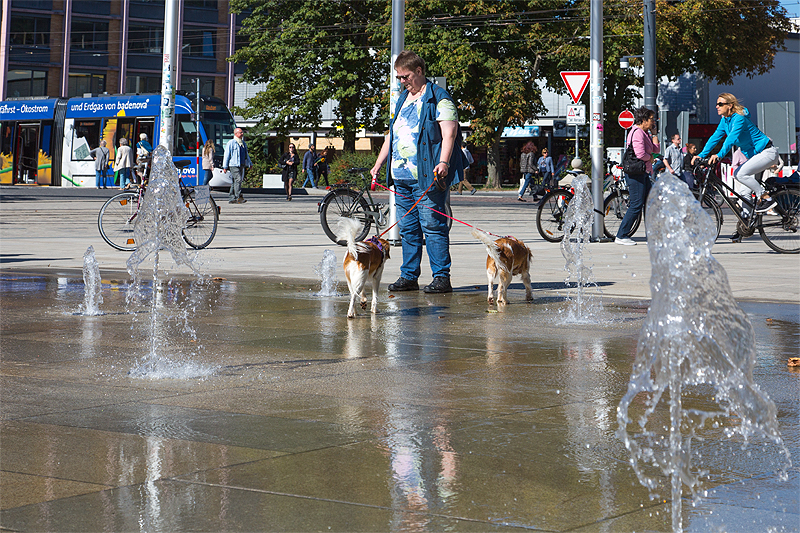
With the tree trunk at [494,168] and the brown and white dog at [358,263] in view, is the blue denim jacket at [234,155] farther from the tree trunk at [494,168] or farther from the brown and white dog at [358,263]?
the tree trunk at [494,168]

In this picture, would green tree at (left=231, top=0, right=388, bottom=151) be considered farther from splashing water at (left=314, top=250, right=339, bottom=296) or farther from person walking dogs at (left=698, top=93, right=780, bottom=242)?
splashing water at (left=314, top=250, right=339, bottom=296)

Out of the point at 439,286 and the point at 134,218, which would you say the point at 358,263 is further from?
the point at 134,218

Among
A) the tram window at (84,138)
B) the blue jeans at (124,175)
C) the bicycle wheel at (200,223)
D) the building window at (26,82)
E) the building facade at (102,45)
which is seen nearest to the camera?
the bicycle wheel at (200,223)

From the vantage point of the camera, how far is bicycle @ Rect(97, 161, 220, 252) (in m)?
14.6

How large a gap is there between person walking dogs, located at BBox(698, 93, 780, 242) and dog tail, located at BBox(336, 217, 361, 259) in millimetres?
7614

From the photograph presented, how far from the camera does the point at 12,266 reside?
12469mm

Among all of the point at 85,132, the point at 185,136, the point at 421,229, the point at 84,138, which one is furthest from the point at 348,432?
the point at 84,138

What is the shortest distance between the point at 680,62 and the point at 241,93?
35045 millimetres

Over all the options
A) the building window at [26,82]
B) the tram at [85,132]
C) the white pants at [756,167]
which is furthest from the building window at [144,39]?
the white pants at [756,167]

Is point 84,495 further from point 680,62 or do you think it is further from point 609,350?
point 680,62

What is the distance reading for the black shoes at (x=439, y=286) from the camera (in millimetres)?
10062

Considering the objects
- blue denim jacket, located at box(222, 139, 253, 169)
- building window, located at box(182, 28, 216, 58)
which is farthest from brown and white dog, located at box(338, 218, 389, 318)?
building window, located at box(182, 28, 216, 58)

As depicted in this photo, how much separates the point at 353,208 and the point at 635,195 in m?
3.91

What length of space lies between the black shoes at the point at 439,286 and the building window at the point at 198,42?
70980mm
